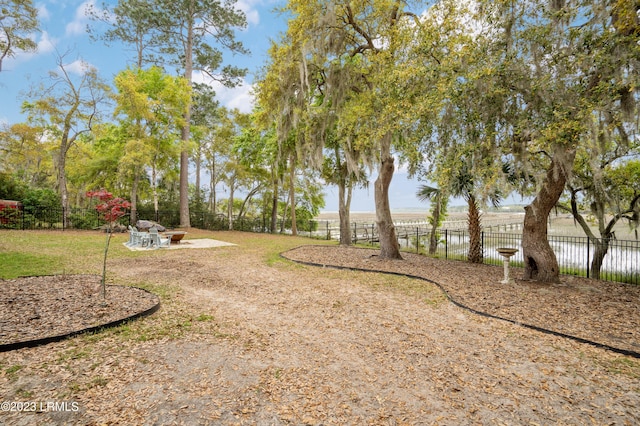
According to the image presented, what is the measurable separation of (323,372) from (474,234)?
933cm

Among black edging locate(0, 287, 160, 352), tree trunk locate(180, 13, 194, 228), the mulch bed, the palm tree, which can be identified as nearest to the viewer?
black edging locate(0, 287, 160, 352)

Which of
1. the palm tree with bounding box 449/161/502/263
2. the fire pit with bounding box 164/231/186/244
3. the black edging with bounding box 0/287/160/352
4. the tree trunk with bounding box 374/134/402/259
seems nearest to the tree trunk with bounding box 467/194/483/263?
the palm tree with bounding box 449/161/502/263

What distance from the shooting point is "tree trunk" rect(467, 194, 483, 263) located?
10492mm

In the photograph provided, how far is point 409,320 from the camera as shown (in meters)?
4.54

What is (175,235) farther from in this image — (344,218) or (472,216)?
(472,216)

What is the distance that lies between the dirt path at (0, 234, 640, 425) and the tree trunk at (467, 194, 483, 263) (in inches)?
251

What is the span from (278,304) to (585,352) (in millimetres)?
4112

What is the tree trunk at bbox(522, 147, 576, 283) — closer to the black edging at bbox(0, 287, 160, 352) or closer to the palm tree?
the palm tree

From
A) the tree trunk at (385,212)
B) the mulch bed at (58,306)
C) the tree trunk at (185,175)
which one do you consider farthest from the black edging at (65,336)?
the tree trunk at (185,175)

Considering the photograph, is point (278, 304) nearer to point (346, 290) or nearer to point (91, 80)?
point (346, 290)

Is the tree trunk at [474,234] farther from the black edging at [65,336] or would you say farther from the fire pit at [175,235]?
the fire pit at [175,235]

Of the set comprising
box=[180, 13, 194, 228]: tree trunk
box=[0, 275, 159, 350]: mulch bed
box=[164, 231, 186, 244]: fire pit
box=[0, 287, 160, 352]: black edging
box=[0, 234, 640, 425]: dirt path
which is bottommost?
box=[0, 234, 640, 425]: dirt path

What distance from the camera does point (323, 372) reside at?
304 cm

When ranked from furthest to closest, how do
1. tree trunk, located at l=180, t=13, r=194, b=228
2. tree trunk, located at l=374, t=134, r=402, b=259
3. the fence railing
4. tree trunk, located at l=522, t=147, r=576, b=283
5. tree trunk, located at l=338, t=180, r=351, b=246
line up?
tree trunk, located at l=180, t=13, r=194, b=228 < tree trunk, located at l=338, t=180, r=351, b=246 < the fence railing < tree trunk, located at l=374, t=134, r=402, b=259 < tree trunk, located at l=522, t=147, r=576, b=283
